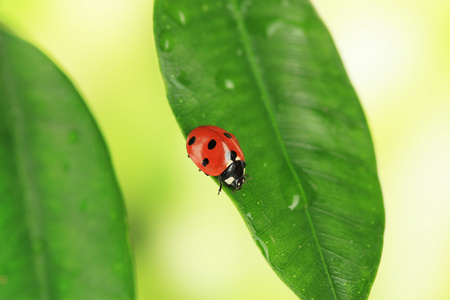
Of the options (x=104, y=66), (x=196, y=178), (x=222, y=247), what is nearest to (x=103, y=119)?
(x=104, y=66)

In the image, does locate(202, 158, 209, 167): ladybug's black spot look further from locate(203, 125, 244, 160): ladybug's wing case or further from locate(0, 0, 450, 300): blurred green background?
locate(0, 0, 450, 300): blurred green background

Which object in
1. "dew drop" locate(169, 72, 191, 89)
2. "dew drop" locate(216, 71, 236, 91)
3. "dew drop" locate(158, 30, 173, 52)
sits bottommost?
"dew drop" locate(169, 72, 191, 89)

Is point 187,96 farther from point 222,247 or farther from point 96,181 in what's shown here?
point 222,247

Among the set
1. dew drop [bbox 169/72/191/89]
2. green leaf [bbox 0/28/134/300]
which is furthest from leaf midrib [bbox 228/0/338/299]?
green leaf [bbox 0/28/134/300]

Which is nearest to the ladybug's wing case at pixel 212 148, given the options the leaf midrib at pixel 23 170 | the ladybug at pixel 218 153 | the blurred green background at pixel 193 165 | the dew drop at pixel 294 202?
the ladybug at pixel 218 153

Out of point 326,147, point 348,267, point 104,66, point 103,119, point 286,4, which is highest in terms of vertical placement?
point 104,66

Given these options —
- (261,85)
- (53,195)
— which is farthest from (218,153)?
(53,195)

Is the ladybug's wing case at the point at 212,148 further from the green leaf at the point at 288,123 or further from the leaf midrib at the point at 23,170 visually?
the leaf midrib at the point at 23,170
